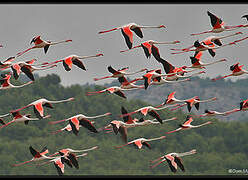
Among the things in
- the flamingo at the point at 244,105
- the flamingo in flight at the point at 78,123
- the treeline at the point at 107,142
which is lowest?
the treeline at the point at 107,142

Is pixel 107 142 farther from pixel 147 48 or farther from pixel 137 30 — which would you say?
pixel 137 30

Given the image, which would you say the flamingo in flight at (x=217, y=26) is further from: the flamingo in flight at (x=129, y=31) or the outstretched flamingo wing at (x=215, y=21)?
the flamingo in flight at (x=129, y=31)

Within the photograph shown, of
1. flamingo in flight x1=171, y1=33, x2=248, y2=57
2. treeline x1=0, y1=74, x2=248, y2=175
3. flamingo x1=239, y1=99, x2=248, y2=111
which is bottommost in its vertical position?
treeline x1=0, y1=74, x2=248, y2=175

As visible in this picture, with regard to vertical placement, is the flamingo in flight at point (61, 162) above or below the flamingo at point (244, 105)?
below

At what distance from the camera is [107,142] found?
9600cm

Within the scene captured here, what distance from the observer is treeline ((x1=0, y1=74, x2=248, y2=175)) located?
8438 centimetres

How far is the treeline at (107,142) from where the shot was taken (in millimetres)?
84375

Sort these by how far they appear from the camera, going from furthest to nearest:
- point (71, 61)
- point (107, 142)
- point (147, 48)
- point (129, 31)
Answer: point (107, 142)
point (147, 48)
point (71, 61)
point (129, 31)

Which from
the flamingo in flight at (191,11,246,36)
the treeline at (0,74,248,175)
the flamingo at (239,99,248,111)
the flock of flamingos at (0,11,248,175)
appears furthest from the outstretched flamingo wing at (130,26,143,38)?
the treeline at (0,74,248,175)

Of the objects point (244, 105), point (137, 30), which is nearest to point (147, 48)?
point (137, 30)

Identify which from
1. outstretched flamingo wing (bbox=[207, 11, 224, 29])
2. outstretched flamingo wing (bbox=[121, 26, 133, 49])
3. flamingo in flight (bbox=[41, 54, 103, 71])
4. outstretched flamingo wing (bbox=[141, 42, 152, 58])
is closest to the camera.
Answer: outstretched flamingo wing (bbox=[121, 26, 133, 49])

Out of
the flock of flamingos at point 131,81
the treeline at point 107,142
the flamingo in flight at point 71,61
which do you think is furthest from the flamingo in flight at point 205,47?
the treeline at point 107,142

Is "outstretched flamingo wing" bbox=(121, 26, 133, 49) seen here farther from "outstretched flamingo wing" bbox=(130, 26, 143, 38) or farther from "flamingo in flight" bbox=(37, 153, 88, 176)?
"flamingo in flight" bbox=(37, 153, 88, 176)

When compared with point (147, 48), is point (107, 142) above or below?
below
